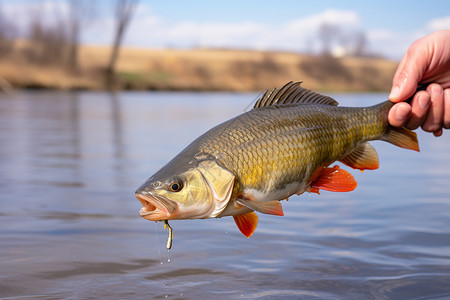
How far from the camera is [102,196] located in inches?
262

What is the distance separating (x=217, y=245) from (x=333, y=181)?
5.03ft

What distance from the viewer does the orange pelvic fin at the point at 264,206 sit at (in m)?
3.00

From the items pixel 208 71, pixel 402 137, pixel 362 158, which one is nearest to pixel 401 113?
pixel 402 137

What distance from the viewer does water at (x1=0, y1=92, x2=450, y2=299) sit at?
146 inches

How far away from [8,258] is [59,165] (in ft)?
15.8

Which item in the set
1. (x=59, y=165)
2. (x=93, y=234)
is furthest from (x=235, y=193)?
(x=59, y=165)

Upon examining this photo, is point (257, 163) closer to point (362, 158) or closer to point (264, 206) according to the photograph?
point (264, 206)

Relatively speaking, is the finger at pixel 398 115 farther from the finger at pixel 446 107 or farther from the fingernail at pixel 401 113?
the finger at pixel 446 107

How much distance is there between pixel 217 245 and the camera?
185 inches

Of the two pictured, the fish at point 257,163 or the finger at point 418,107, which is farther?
the finger at point 418,107

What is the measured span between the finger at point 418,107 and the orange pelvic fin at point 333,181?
44.1 inches

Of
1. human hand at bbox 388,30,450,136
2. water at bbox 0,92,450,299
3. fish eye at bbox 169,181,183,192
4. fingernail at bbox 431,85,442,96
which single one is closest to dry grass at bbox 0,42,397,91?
water at bbox 0,92,450,299

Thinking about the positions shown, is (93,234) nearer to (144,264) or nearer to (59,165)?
(144,264)

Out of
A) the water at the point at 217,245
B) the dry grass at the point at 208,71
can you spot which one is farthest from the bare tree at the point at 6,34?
the water at the point at 217,245
